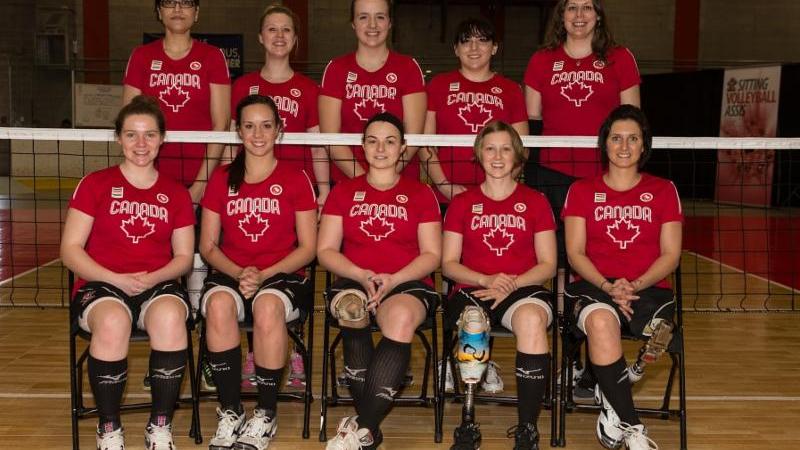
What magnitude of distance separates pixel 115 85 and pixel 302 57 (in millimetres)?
3561

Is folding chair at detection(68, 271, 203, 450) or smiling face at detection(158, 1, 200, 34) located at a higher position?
smiling face at detection(158, 1, 200, 34)

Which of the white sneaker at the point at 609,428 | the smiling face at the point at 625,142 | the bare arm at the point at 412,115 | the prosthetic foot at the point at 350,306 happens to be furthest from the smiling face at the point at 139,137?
the white sneaker at the point at 609,428

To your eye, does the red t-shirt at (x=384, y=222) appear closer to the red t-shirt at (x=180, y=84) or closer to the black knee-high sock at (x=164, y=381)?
the black knee-high sock at (x=164, y=381)

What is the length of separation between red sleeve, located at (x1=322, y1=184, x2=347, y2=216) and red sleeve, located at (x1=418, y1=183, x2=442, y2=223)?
0.31 metres

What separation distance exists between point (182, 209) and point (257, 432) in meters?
0.92

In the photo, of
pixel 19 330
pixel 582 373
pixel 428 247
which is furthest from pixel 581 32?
pixel 19 330

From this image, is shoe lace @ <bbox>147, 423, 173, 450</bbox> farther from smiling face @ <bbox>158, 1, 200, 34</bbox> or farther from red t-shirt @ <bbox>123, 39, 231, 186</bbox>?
smiling face @ <bbox>158, 1, 200, 34</bbox>

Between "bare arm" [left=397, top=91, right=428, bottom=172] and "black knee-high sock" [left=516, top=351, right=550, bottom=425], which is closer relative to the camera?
"black knee-high sock" [left=516, top=351, right=550, bottom=425]

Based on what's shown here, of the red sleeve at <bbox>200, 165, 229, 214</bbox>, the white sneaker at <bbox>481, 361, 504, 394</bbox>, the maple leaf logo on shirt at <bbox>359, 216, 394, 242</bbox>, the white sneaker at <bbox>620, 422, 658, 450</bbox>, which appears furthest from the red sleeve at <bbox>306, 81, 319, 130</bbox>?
the white sneaker at <bbox>620, 422, 658, 450</bbox>

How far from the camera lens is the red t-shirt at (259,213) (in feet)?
11.3

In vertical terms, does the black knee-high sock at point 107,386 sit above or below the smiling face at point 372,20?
below

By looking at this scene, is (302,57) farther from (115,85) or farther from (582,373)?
(582,373)

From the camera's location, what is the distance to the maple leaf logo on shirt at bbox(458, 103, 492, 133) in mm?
3996

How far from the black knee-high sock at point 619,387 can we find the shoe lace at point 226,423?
1399 millimetres
